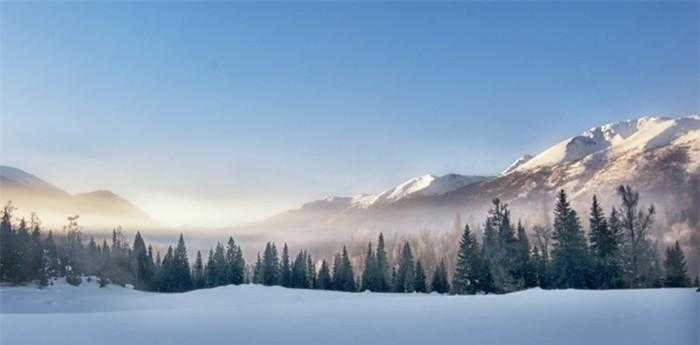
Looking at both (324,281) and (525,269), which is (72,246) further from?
(525,269)

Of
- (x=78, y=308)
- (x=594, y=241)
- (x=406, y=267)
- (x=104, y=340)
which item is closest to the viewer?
(x=104, y=340)

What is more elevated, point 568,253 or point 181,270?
point 568,253

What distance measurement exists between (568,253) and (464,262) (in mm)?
12354

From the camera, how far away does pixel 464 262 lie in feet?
206

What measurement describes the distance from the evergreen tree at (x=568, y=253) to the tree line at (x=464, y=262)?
0.28 feet

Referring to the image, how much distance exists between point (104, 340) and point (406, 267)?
76.9m

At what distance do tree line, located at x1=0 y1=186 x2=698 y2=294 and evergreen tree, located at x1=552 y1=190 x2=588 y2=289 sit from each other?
0.28 ft

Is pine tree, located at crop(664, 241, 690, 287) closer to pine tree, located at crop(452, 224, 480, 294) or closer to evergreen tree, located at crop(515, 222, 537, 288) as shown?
evergreen tree, located at crop(515, 222, 537, 288)

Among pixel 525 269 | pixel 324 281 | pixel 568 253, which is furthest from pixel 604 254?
pixel 324 281

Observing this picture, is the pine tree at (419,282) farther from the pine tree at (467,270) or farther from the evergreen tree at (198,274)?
the evergreen tree at (198,274)

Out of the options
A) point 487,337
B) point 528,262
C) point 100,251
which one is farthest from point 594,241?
point 100,251

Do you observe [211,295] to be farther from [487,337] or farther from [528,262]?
[487,337]

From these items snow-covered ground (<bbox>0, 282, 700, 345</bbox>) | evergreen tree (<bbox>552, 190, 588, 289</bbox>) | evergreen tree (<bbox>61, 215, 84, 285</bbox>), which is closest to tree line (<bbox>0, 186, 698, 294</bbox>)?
evergreen tree (<bbox>552, 190, 588, 289</bbox>)

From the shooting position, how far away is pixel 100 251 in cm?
11519
